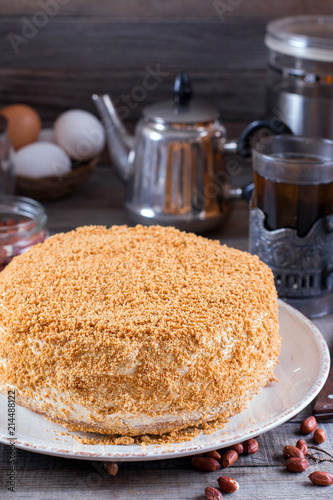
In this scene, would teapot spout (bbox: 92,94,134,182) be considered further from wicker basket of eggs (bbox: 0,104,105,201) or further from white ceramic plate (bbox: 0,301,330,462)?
white ceramic plate (bbox: 0,301,330,462)

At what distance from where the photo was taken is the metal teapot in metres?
1.47

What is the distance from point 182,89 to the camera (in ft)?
4.79

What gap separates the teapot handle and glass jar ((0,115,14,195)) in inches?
21.8

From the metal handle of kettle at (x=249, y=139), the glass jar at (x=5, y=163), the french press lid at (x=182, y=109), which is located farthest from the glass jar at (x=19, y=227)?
the metal handle of kettle at (x=249, y=139)

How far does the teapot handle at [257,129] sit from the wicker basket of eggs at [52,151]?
473 millimetres

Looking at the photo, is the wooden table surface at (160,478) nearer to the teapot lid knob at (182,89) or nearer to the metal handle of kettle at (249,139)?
the metal handle of kettle at (249,139)

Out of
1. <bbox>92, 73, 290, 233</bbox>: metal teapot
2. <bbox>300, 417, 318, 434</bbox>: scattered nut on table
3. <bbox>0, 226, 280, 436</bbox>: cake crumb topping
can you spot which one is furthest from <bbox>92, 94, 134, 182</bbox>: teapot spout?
<bbox>300, 417, 318, 434</bbox>: scattered nut on table

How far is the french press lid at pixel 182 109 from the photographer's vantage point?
1457mm

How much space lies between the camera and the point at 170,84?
6.17 feet

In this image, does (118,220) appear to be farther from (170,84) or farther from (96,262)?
(96,262)

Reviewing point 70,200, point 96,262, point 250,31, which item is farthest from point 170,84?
point 96,262

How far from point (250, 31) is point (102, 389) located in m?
1.33

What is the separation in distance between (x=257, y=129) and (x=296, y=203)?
0.28 meters

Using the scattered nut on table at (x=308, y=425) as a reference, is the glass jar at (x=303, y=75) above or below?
above
